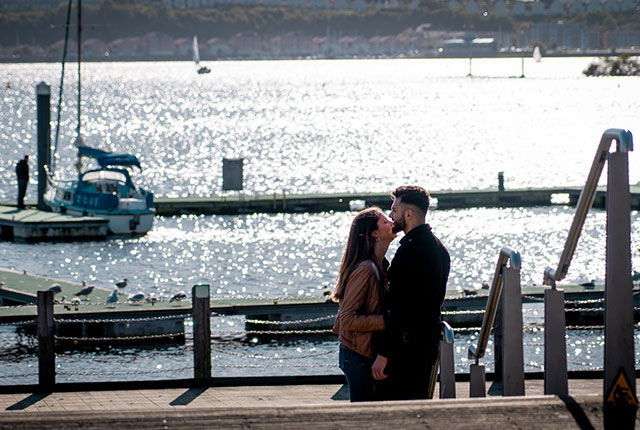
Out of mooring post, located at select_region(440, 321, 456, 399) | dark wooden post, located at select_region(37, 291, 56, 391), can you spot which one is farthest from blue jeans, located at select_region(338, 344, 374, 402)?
dark wooden post, located at select_region(37, 291, 56, 391)

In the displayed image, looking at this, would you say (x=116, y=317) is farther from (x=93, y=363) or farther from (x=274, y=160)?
(x=274, y=160)

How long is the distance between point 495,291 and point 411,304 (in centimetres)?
103

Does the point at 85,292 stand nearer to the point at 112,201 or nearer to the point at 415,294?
the point at 112,201

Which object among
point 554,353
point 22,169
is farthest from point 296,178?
point 554,353

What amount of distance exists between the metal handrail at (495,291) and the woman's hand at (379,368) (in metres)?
0.92

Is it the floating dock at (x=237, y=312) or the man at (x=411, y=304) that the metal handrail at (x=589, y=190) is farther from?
the floating dock at (x=237, y=312)

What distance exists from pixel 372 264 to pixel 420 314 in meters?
0.38

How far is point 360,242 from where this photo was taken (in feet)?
22.3

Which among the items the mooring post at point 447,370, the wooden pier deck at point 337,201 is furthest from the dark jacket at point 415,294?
the wooden pier deck at point 337,201

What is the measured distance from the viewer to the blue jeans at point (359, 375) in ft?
22.8

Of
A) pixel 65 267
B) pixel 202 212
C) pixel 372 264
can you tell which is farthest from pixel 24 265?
pixel 372 264

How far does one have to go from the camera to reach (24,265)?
1252 inches

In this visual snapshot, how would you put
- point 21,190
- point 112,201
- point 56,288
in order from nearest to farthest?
1. point 56,288
2. point 112,201
3. point 21,190

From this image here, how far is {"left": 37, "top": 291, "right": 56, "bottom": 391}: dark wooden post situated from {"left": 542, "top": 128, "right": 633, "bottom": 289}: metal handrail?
5.03 m
